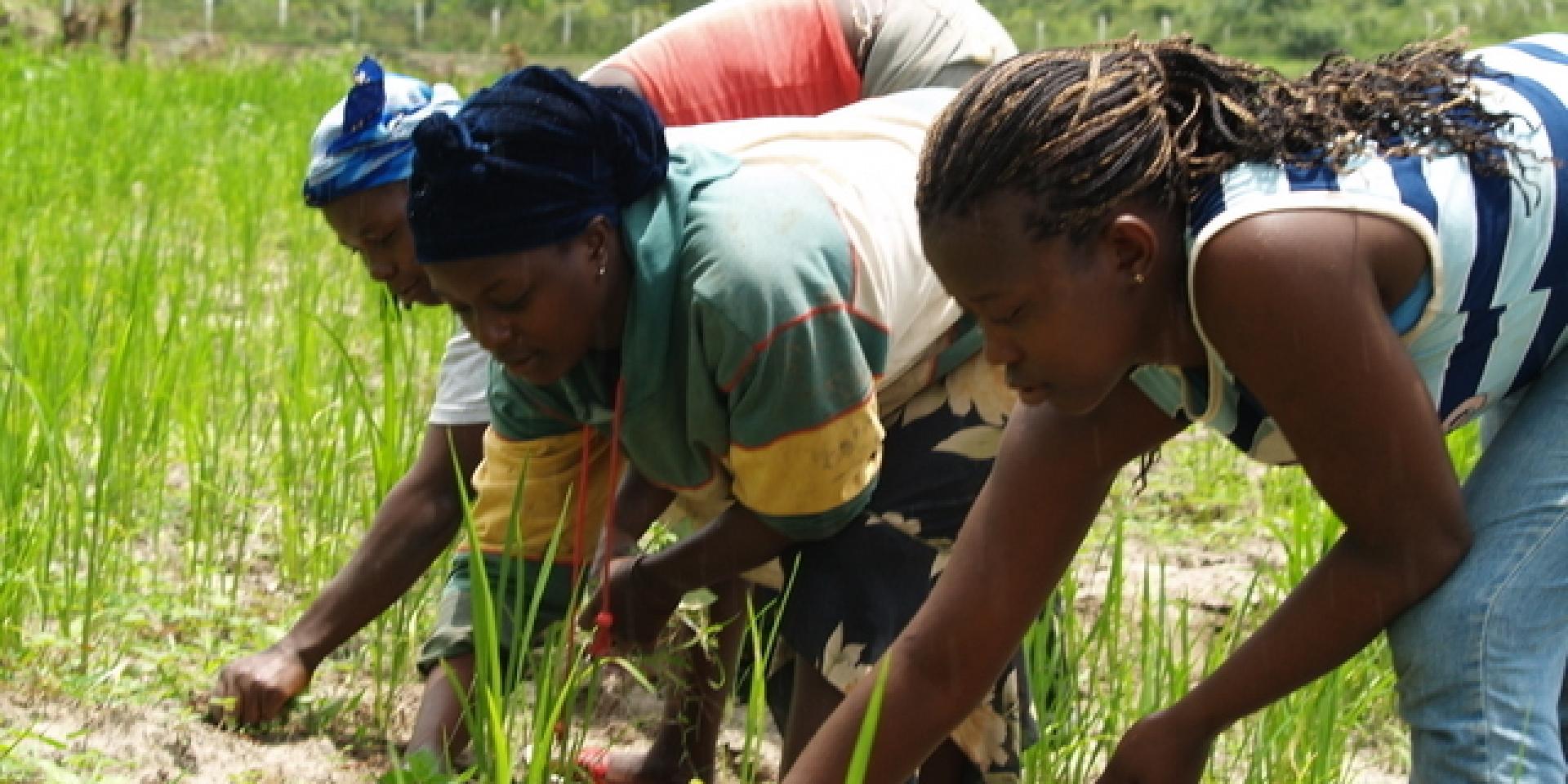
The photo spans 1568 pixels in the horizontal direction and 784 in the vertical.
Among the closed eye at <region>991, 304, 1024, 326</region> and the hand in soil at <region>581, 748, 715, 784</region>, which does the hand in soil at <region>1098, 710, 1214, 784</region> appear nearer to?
the closed eye at <region>991, 304, 1024, 326</region>

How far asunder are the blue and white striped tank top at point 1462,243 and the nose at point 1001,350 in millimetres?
173

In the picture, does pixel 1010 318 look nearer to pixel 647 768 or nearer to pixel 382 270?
pixel 382 270

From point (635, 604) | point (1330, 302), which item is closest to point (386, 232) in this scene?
point (635, 604)

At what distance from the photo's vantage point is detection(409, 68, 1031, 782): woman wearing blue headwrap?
2.25 metres

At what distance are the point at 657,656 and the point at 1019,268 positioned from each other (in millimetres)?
955

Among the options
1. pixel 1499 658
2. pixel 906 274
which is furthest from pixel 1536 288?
pixel 906 274

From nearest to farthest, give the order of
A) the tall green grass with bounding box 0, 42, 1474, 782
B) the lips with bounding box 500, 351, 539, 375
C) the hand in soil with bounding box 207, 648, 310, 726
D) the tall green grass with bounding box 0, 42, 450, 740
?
1. the lips with bounding box 500, 351, 539, 375
2. the tall green grass with bounding box 0, 42, 1474, 782
3. the hand in soil with bounding box 207, 648, 310, 726
4. the tall green grass with bounding box 0, 42, 450, 740

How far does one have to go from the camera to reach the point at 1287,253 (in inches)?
66.6

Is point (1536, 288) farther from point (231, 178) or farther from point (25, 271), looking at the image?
point (231, 178)

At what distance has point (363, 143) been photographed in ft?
8.99

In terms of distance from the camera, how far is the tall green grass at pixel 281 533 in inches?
107

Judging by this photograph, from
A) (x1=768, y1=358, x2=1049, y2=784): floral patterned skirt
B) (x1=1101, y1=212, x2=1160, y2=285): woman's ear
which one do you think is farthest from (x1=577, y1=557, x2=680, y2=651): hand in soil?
(x1=1101, y1=212, x2=1160, y2=285): woman's ear

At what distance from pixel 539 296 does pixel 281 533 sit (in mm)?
1493

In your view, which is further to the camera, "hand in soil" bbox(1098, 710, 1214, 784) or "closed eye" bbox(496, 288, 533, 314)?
"closed eye" bbox(496, 288, 533, 314)
